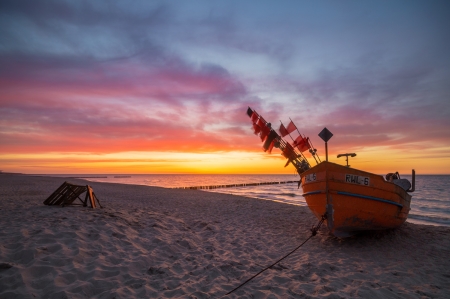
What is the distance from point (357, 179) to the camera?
8.18 m

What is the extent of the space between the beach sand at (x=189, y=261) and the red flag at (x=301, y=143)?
5393 mm

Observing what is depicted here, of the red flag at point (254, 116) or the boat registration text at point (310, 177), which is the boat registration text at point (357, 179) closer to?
the boat registration text at point (310, 177)

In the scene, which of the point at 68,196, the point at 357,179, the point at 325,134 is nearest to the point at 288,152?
the point at 325,134

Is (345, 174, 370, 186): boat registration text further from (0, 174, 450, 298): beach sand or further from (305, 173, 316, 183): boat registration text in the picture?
(0, 174, 450, 298): beach sand

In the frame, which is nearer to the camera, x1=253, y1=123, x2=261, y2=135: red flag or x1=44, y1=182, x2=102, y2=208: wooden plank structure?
x1=44, y1=182, x2=102, y2=208: wooden plank structure

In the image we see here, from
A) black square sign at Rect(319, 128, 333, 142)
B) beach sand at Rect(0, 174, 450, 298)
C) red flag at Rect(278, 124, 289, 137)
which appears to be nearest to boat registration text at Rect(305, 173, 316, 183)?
black square sign at Rect(319, 128, 333, 142)

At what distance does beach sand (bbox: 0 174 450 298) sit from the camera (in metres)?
4.43

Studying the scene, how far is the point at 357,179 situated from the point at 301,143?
5737 millimetres

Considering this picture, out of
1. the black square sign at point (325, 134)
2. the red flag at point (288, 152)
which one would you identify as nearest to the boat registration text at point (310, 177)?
the black square sign at point (325, 134)

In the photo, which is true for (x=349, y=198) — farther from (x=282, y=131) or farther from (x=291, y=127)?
(x=282, y=131)

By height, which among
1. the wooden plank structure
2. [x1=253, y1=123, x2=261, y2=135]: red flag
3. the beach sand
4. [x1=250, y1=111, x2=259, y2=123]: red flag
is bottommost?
the beach sand

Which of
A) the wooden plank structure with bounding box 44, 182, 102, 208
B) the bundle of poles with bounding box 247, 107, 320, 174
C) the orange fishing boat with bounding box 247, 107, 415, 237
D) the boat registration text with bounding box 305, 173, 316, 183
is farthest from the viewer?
the bundle of poles with bounding box 247, 107, 320, 174

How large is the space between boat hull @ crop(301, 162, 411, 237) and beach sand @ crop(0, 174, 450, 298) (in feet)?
2.46

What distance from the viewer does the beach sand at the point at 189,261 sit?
4430mm
